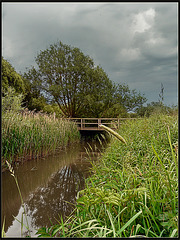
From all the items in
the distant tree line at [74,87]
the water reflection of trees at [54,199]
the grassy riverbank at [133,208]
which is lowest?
the water reflection of trees at [54,199]

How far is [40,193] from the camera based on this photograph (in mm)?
3494

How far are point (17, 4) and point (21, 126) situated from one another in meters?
4.74

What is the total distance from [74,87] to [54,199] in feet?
40.7

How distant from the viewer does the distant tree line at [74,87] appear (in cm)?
1445

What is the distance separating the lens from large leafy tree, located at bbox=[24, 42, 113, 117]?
14375 millimetres

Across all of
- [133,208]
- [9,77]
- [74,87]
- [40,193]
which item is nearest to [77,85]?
[74,87]

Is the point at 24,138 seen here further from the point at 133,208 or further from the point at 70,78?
the point at 70,78

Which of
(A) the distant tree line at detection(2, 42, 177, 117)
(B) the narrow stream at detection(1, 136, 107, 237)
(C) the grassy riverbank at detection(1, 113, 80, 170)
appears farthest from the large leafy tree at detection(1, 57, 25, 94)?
(B) the narrow stream at detection(1, 136, 107, 237)

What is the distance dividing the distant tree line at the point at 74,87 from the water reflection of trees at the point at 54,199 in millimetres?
10197

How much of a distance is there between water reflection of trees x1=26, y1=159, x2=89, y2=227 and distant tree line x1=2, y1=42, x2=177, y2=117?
1020 cm

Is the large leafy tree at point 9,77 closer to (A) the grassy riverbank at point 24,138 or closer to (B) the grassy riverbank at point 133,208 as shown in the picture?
(A) the grassy riverbank at point 24,138

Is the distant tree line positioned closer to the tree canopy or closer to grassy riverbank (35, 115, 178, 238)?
the tree canopy

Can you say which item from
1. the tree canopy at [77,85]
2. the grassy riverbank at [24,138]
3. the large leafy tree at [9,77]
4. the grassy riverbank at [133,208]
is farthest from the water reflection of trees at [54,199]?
the tree canopy at [77,85]

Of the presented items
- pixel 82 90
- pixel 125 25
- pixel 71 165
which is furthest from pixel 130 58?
pixel 82 90
